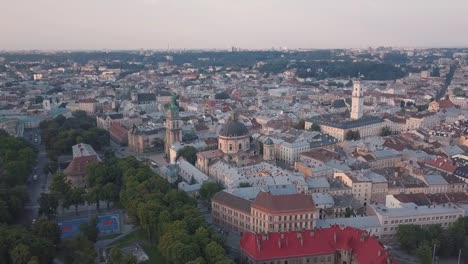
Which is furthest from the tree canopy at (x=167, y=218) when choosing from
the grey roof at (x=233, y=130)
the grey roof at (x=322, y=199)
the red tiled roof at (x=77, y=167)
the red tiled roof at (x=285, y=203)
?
the grey roof at (x=233, y=130)

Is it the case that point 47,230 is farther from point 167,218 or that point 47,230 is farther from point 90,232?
point 167,218

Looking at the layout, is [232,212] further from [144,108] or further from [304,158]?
[144,108]

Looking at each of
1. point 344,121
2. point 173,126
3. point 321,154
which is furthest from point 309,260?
point 344,121

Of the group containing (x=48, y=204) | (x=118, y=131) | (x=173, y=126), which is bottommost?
(x=118, y=131)

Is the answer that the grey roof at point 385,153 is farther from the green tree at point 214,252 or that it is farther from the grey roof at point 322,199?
the green tree at point 214,252

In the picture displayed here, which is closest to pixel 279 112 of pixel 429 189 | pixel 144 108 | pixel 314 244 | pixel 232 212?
pixel 144 108

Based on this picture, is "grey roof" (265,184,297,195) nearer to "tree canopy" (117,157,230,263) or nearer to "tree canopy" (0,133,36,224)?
"tree canopy" (117,157,230,263)
